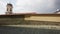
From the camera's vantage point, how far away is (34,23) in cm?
636

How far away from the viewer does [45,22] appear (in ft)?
20.9

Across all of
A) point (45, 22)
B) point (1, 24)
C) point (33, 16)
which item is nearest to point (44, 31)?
point (45, 22)

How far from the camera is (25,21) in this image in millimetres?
6477

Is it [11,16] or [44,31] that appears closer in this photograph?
[44,31]

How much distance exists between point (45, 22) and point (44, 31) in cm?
42

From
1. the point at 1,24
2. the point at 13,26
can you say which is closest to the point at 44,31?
the point at 13,26

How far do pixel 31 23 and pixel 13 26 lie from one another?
2.66 ft

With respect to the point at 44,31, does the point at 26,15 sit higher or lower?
higher

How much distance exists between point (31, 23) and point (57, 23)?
44.5 inches

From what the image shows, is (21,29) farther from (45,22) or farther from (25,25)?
(45,22)

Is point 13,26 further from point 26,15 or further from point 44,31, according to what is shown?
point 44,31

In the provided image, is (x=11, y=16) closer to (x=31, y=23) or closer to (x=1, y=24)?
(x=1, y=24)

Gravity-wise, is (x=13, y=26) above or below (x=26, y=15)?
below

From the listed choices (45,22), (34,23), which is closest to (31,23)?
(34,23)
